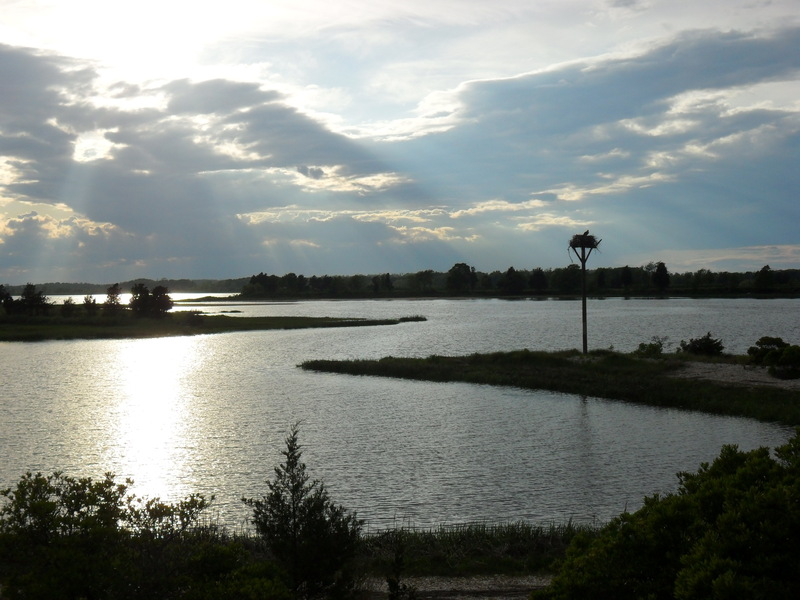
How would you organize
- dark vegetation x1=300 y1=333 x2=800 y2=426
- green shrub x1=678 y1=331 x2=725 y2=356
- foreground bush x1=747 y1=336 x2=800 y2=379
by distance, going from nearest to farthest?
dark vegetation x1=300 y1=333 x2=800 y2=426 → foreground bush x1=747 y1=336 x2=800 y2=379 → green shrub x1=678 y1=331 x2=725 y2=356

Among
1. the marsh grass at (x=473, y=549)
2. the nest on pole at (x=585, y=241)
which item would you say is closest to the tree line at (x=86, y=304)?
the nest on pole at (x=585, y=241)

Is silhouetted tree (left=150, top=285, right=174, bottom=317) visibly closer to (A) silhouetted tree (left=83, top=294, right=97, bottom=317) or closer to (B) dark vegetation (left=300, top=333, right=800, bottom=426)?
(A) silhouetted tree (left=83, top=294, right=97, bottom=317)

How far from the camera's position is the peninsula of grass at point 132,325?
9175cm

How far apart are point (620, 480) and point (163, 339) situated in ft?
261

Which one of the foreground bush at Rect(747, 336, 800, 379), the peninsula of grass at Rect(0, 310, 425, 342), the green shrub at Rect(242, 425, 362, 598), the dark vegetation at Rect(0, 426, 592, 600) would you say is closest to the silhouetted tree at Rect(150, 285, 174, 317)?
the peninsula of grass at Rect(0, 310, 425, 342)

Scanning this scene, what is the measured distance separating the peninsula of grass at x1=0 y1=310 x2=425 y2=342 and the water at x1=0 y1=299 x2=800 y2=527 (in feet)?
126

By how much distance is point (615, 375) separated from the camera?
136ft

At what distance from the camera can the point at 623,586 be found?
24.7 feet

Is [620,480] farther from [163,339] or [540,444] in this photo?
[163,339]

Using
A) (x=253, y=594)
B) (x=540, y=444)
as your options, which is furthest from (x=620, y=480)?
(x=253, y=594)

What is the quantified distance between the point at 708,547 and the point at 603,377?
35269 millimetres

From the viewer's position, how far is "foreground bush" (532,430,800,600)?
21.8 feet

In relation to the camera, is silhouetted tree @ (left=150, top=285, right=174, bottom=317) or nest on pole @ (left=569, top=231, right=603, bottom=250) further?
silhouetted tree @ (left=150, top=285, right=174, bottom=317)

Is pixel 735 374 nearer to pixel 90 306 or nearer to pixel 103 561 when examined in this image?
pixel 103 561
